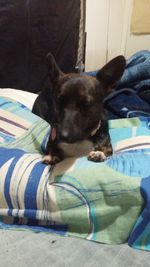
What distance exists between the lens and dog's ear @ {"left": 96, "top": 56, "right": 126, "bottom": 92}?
124 cm

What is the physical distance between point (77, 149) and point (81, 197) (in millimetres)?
301

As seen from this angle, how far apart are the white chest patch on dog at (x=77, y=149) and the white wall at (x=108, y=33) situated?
4.34ft

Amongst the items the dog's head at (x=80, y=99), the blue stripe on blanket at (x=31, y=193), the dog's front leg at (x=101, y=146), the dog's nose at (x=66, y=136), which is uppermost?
the dog's head at (x=80, y=99)

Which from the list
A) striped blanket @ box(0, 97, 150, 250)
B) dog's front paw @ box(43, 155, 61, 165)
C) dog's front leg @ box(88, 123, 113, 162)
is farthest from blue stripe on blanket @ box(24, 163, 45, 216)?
dog's front leg @ box(88, 123, 113, 162)

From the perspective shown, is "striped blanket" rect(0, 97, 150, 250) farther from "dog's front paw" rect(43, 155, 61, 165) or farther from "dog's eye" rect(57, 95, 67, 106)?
"dog's eye" rect(57, 95, 67, 106)

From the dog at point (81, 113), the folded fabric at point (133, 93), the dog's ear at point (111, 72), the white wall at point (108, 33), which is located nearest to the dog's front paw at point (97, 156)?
the dog at point (81, 113)

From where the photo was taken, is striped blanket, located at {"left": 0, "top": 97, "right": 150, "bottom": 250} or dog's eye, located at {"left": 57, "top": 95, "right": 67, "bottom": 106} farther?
dog's eye, located at {"left": 57, "top": 95, "right": 67, "bottom": 106}

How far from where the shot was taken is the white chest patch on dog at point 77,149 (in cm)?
130

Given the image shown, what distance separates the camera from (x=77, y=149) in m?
1.31

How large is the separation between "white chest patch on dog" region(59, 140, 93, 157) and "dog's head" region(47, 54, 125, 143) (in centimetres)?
5

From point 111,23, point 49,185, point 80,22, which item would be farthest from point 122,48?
point 49,185

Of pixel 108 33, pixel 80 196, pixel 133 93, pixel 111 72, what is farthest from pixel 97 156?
pixel 108 33

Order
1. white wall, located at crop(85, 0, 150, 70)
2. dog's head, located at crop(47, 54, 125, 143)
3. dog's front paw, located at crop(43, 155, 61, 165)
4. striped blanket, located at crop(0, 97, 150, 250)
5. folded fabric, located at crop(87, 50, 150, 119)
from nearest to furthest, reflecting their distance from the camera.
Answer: striped blanket, located at crop(0, 97, 150, 250)
dog's head, located at crop(47, 54, 125, 143)
dog's front paw, located at crop(43, 155, 61, 165)
folded fabric, located at crop(87, 50, 150, 119)
white wall, located at crop(85, 0, 150, 70)

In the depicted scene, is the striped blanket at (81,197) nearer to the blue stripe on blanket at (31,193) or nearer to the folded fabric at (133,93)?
the blue stripe on blanket at (31,193)
